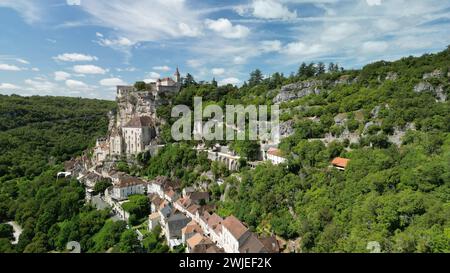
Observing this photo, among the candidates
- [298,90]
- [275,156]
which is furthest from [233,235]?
[298,90]

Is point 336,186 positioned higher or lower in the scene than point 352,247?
higher

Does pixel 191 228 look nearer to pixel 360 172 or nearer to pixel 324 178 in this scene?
pixel 324 178

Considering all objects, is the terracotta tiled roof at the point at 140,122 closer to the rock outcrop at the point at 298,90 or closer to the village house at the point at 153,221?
the rock outcrop at the point at 298,90

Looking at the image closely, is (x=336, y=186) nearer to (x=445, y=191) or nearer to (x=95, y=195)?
(x=445, y=191)

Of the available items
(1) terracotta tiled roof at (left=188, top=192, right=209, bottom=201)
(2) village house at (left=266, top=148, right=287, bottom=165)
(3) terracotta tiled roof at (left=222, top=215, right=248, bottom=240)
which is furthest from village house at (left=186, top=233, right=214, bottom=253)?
(2) village house at (left=266, top=148, right=287, bottom=165)

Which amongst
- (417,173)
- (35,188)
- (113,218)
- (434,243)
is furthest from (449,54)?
(35,188)

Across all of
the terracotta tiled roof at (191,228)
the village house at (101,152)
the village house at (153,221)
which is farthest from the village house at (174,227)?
the village house at (101,152)

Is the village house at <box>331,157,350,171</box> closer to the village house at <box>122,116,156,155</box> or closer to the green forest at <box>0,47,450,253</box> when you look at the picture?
the green forest at <box>0,47,450,253</box>
